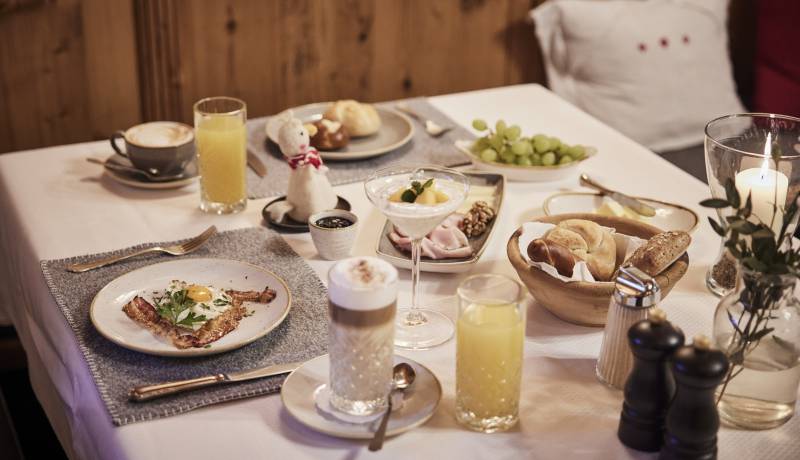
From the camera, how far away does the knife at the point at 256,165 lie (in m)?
1.75

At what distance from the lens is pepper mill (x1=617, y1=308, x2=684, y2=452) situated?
959 millimetres

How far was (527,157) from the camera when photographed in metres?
1.75

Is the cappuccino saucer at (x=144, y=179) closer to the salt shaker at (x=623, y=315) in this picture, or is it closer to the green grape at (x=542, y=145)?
the green grape at (x=542, y=145)

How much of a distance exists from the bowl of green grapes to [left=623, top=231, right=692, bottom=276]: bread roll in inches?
20.2

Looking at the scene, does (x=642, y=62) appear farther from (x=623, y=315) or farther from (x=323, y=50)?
(x=623, y=315)

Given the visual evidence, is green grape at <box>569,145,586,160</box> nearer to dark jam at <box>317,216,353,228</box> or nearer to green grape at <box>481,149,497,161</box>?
green grape at <box>481,149,497,161</box>

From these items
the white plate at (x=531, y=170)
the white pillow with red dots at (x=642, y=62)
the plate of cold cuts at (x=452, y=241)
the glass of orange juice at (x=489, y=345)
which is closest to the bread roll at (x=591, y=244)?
the plate of cold cuts at (x=452, y=241)

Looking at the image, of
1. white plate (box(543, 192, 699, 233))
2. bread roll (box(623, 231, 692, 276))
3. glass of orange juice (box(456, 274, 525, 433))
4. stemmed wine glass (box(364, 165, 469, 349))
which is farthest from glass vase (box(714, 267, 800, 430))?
white plate (box(543, 192, 699, 233))

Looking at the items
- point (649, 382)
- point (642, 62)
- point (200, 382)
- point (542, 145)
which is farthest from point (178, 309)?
point (642, 62)

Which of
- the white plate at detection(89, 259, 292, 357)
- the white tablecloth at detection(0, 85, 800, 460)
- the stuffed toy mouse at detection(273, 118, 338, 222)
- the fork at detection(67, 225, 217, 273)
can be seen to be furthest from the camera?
the stuffed toy mouse at detection(273, 118, 338, 222)

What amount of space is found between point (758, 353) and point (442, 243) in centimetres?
52

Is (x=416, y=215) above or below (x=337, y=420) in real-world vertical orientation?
above

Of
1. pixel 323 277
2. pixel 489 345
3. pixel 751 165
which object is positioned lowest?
pixel 323 277

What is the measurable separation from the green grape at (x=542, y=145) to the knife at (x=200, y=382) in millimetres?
804
